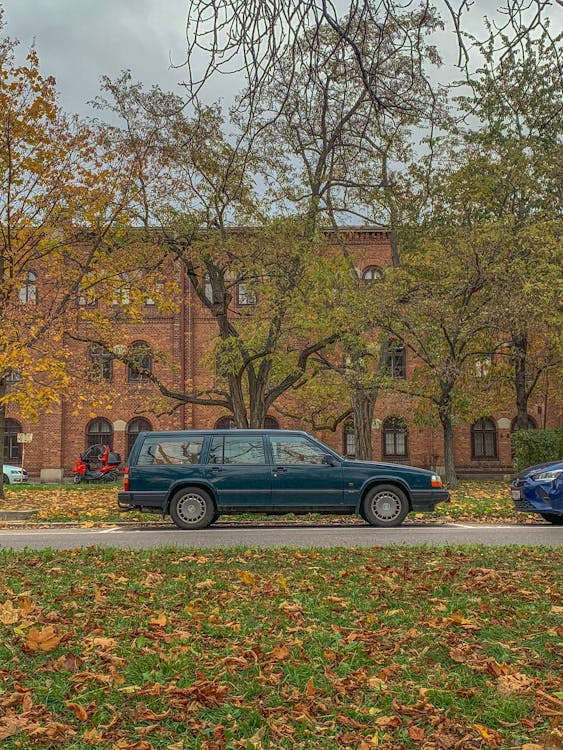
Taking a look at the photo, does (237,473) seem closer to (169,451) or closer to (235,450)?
(235,450)

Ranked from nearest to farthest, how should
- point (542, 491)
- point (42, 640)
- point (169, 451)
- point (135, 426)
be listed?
point (42, 640)
point (542, 491)
point (169, 451)
point (135, 426)

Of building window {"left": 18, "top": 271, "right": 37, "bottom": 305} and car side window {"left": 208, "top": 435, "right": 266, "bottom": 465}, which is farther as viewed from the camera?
building window {"left": 18, "top": 271, "right": 37, "bottom": 305}

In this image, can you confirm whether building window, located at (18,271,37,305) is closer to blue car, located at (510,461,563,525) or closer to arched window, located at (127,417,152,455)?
arched window, located at (127,417,152,455)

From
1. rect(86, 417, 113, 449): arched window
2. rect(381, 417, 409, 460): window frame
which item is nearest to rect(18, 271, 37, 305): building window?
rect(86, 417, 113, 449): arched window

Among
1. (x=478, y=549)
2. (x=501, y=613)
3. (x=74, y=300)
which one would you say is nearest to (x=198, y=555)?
(x=478, y=549)

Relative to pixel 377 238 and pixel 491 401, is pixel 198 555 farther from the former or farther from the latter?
pixel 377 238

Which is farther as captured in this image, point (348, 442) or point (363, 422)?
point (348, 442)

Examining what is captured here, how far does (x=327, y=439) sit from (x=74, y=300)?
19618mm

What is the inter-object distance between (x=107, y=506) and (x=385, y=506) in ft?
23.3

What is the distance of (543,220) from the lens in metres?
26.8

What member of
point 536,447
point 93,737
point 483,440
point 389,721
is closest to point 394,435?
point 483,440

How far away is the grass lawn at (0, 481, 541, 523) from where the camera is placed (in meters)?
16.7

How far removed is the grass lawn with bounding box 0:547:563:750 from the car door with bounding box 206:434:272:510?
6703mm

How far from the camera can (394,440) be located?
40.3 meters
